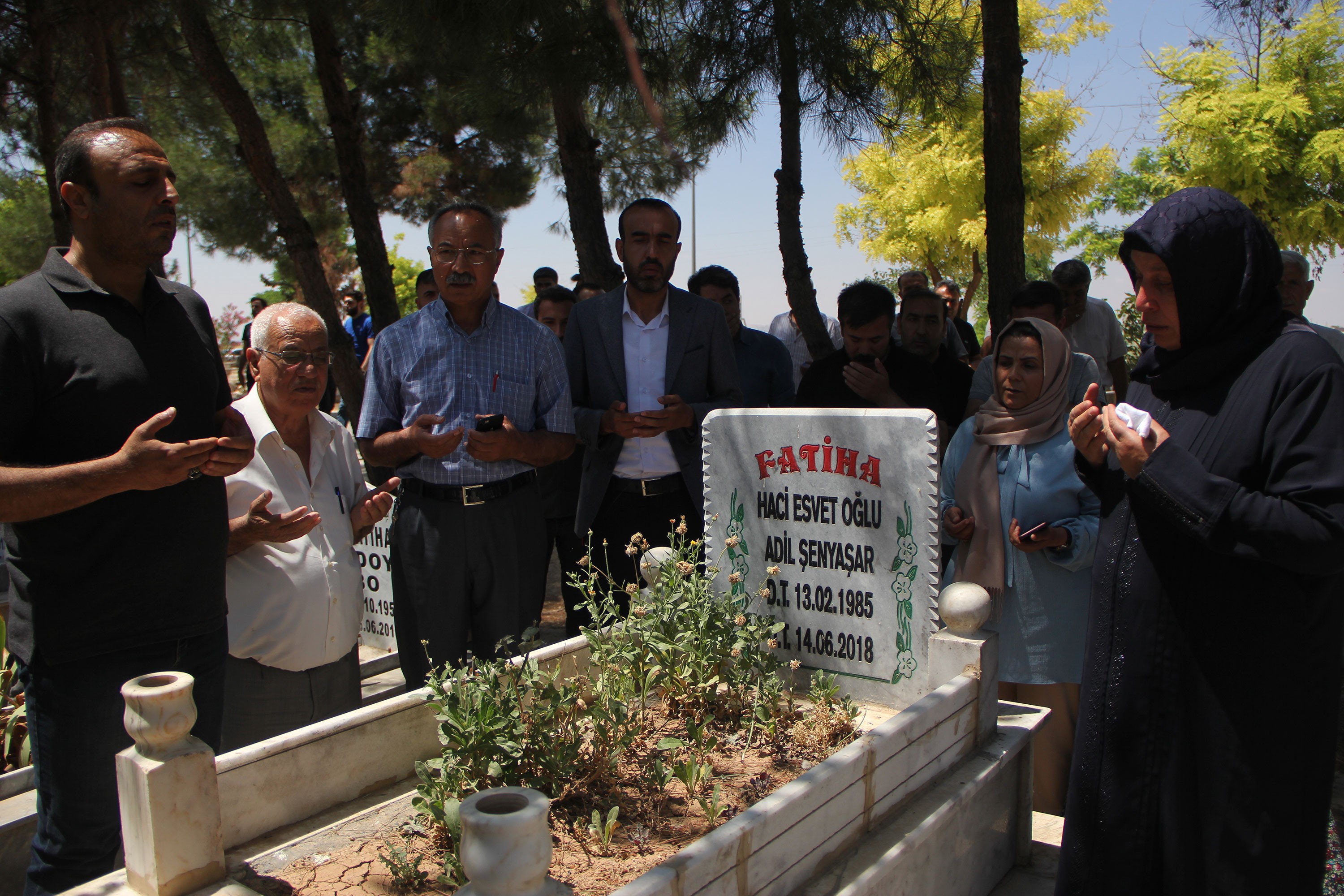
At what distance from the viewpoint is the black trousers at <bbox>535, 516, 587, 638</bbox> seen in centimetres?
381

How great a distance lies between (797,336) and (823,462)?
4051 millimetres

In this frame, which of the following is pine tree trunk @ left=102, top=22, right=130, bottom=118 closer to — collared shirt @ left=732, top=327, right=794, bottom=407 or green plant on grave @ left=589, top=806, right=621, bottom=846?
collared shirt @ left=732, top=327, right=794, bottom=407

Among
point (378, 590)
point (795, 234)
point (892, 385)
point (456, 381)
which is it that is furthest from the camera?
point (795, 234)

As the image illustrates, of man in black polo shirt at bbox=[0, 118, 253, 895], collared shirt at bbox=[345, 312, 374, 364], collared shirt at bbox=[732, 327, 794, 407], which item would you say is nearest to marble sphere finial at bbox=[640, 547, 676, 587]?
man in black polo shirt at bbox=[0, 118, 253, 895]

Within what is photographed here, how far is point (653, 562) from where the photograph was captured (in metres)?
2.91

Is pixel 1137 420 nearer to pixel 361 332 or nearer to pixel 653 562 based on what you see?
pixel 653 562

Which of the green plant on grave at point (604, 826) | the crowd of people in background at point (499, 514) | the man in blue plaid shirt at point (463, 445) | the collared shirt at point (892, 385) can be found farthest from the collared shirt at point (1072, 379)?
the green plant on grave at point (604, 826)

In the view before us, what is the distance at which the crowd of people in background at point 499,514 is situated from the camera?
6.06 ft

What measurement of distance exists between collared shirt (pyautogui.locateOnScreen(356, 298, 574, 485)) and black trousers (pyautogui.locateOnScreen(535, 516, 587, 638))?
2.13ft

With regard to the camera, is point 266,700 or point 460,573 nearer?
point 266,700

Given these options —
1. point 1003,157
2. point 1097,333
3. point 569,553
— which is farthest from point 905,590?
point 1097,333

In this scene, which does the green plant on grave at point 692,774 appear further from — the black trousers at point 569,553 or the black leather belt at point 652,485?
the black trousers at point 569,553

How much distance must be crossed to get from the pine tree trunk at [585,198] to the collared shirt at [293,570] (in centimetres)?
413

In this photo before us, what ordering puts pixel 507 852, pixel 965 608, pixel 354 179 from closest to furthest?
pixel 507 852 < pixel 965 608 < pixel 354 179
